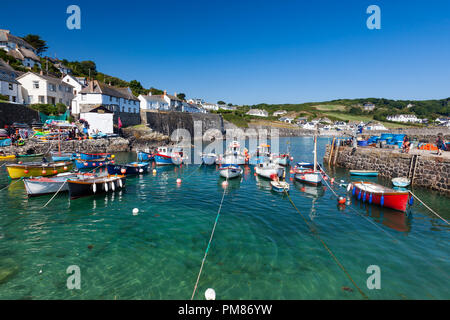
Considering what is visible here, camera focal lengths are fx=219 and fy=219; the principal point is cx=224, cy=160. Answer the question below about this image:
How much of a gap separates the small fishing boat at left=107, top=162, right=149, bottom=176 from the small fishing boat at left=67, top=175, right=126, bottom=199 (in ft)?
14.6

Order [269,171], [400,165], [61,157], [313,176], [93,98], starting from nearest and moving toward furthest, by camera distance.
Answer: [313,176]
[269,171]
[400,165]
[61,157]
[93,98]

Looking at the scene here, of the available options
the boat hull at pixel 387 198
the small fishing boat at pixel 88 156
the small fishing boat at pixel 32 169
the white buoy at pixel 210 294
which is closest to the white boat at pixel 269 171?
the boat hull at pixel 387 198

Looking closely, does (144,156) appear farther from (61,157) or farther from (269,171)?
(269,171)

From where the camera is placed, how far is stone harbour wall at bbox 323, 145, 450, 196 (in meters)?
19.8

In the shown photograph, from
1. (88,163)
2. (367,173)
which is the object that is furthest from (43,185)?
(367,173)

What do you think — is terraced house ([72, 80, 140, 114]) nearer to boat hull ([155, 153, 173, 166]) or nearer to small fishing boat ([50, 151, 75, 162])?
small fishing boat ([50, 151, 75, 162])

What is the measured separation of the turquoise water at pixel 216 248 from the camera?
297 inches

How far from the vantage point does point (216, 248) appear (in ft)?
32.7

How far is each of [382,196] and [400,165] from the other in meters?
12.1

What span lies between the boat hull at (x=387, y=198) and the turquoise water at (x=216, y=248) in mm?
683

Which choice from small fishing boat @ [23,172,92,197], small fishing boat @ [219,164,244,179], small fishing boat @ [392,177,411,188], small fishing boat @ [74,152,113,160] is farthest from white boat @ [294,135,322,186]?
small fishing boat @ [74,152,113,160]
